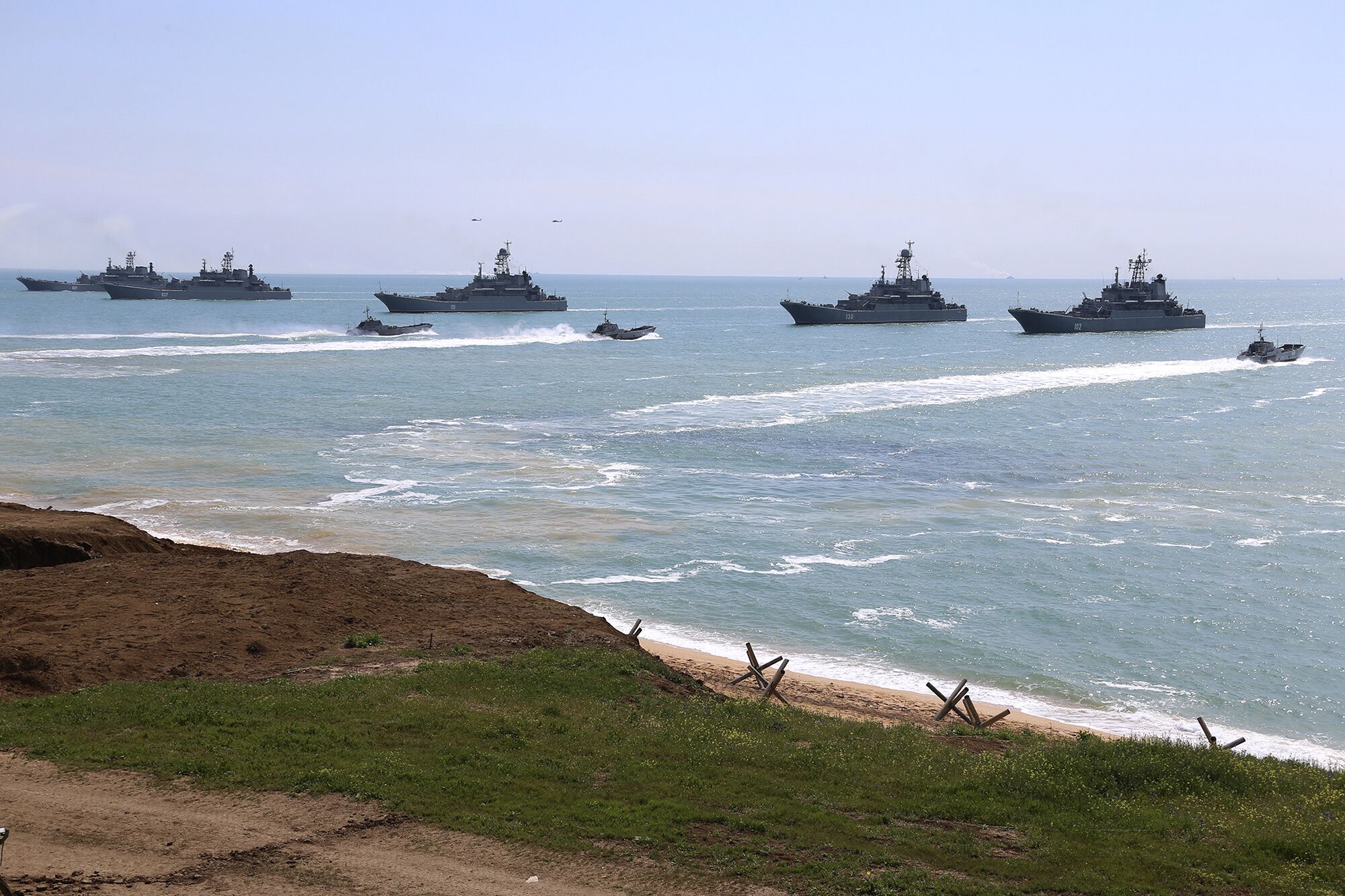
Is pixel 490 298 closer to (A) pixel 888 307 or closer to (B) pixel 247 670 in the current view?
(A) pixel 888 307

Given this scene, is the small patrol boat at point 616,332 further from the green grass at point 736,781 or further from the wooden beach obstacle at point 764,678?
the green grass at point 736,781

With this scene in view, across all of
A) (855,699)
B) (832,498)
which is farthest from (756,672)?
(832,498)

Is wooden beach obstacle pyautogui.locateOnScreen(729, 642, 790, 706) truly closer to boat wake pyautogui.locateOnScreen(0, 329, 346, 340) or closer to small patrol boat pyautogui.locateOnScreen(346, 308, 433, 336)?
small patrol boat pyautogui.locateOnScreen(346, 308, 433, 336)

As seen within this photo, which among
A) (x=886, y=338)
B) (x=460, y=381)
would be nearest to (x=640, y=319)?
(x=886, y=338)

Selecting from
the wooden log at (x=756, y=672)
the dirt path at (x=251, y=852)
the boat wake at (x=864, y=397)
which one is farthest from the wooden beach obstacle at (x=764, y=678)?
the boat wake at (x=864, y=397)

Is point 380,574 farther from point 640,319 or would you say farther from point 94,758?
point 640,319

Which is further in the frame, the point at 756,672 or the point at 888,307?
the point at 888,307
